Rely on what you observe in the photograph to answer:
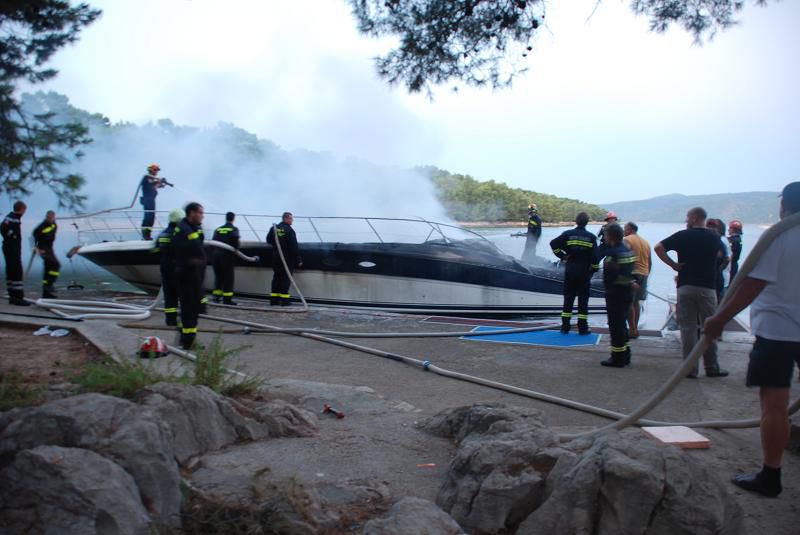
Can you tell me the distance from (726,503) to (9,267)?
10.3 m

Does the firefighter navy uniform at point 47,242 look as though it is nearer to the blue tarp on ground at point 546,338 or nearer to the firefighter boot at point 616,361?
the blue tarp on ground at point 546,338

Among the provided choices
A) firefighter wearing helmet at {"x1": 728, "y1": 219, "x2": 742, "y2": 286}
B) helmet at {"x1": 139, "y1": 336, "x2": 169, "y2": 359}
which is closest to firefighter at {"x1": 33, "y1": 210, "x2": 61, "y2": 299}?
helmet at {"x1": 139, "y1": 336, "x2": 169, "y2": 359}

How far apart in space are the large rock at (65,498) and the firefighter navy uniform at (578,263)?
22.1 ft

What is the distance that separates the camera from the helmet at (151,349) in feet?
A: 18.3

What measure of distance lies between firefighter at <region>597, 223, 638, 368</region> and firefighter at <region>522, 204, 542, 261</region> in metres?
7.72

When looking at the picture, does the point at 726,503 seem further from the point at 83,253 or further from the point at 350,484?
the point at 83,253

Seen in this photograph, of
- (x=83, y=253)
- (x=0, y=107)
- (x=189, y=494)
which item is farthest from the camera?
(x=83, y=253)

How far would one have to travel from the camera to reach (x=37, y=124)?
230 inches

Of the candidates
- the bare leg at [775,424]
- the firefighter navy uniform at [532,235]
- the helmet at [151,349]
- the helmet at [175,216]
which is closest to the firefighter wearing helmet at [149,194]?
the helmet at [175,216]

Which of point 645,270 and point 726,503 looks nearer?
point 726,503

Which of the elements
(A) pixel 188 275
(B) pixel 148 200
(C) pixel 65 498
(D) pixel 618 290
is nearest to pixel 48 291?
(B) pixel 148 200

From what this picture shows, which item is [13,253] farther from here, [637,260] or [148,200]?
[637,260]

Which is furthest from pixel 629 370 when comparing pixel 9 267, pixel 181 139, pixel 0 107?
pixel 181 139

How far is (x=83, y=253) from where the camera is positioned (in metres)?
12.8
